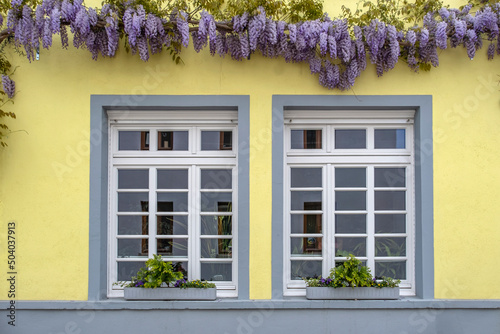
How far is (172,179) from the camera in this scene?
5.73 meters

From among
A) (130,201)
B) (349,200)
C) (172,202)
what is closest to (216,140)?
(172,202)

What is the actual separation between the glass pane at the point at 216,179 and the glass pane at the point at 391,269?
190cm

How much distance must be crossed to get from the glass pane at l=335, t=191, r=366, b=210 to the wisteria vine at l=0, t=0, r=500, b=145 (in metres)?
1.21

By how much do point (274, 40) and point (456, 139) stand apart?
225cm

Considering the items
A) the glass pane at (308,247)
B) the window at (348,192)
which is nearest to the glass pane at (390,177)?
the window at (348,192)

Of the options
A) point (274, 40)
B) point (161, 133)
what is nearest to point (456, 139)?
point (274, 40)

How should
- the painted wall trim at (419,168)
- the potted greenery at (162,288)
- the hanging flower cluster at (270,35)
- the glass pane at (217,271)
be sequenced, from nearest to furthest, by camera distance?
1. the hanging flower cluster at (270,35)
2. the potted greenery at (162,288)
3. the painted wall trim at (419,168)
4. the glass pane at (217,271)

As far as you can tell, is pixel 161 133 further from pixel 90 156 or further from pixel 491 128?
pixel 491 128

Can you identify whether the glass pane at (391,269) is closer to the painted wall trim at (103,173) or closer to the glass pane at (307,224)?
the glass pane at (307,224)

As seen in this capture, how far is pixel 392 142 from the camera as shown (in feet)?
18.9

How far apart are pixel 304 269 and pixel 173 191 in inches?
67.8

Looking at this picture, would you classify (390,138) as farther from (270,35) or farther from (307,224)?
(270,35)

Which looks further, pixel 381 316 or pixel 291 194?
pixel 291 194

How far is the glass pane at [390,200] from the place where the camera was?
5.74 meters
